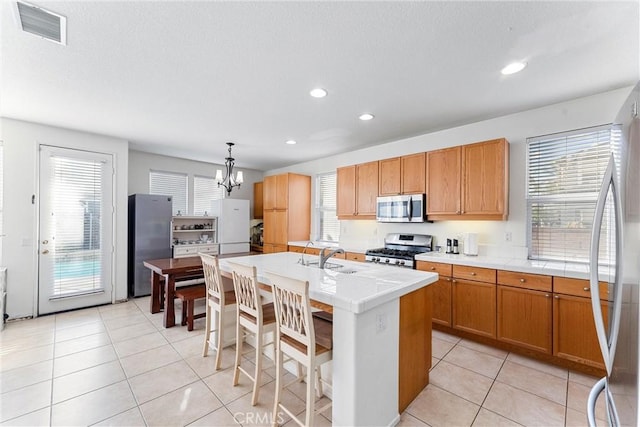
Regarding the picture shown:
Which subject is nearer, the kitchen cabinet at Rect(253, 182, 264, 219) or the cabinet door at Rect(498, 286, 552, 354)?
the cabinet door at Rect(498, 286, 552, 354)

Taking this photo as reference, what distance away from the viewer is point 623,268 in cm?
95

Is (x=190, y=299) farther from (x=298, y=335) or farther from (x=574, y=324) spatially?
(x=574, y=324)

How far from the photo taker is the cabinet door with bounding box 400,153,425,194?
12.5ft

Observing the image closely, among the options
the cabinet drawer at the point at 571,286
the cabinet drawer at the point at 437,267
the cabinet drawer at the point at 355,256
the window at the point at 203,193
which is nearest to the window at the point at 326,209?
the cabinet drawer at the point at 355,256

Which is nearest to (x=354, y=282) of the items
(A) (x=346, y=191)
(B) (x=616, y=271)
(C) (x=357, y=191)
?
(B) (x=616, y=271)

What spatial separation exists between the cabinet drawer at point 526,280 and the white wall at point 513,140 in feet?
2.02

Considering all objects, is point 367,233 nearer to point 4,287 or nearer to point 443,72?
point 443,72

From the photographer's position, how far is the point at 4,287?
3.50 meters

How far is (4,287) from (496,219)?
6.23m

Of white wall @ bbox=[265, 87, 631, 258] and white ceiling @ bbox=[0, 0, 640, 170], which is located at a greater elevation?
white ceiling @ bbox=[0, 0, 640, 170]

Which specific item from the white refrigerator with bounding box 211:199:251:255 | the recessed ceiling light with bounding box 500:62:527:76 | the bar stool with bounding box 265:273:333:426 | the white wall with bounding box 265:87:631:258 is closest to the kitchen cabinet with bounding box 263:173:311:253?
the white refrigerator with bounding box 211:199:251:255

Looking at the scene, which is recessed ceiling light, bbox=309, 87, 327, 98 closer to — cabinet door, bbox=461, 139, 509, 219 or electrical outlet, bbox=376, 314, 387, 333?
cabinet door, bbox=461, 139, 509, 219

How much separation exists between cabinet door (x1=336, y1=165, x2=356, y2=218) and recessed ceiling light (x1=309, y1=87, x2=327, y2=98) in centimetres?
202

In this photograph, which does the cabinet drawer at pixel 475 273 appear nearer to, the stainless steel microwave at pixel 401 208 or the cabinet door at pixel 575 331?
the cabinet door at pixel 575 331
